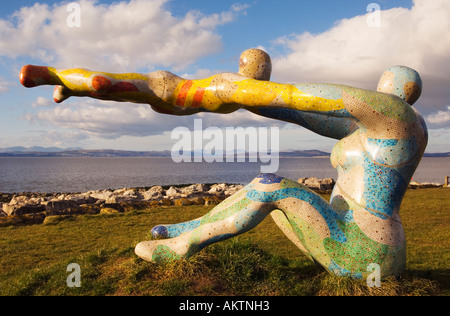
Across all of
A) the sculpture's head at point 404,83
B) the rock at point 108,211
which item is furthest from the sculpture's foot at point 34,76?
the rock at point 108,211

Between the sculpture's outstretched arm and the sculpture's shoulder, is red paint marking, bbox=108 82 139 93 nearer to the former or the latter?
the sculpture's outstretched arm

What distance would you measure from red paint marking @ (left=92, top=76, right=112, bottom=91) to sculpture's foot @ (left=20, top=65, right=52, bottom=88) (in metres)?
0.45

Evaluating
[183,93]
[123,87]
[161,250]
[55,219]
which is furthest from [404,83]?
[55,219]

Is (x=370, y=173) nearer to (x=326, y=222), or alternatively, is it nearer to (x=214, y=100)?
(x=326, y=222)

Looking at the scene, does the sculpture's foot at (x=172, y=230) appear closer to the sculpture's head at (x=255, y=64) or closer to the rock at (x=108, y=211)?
the sculpture's head at (x=255, y=64)

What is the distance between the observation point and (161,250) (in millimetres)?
4004

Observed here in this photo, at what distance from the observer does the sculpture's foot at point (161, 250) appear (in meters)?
3.93

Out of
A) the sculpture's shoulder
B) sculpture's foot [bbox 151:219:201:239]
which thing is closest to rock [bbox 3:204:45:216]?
sculpture's foot [bbox 151:219:201:239]

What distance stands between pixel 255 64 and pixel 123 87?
1.18 meters

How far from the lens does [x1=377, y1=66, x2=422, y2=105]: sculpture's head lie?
12.4 ft

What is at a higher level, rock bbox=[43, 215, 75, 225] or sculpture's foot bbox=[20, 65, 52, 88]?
sculpture's foot bbox=[20, 65, 52, 88]

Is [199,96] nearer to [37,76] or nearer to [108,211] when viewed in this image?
[37,76]

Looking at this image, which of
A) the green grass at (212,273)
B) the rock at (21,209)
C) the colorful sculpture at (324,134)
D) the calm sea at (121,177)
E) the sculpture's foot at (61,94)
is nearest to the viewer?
the colorful sculpture at (324,134)

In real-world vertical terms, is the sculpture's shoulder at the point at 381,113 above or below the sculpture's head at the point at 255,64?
below
